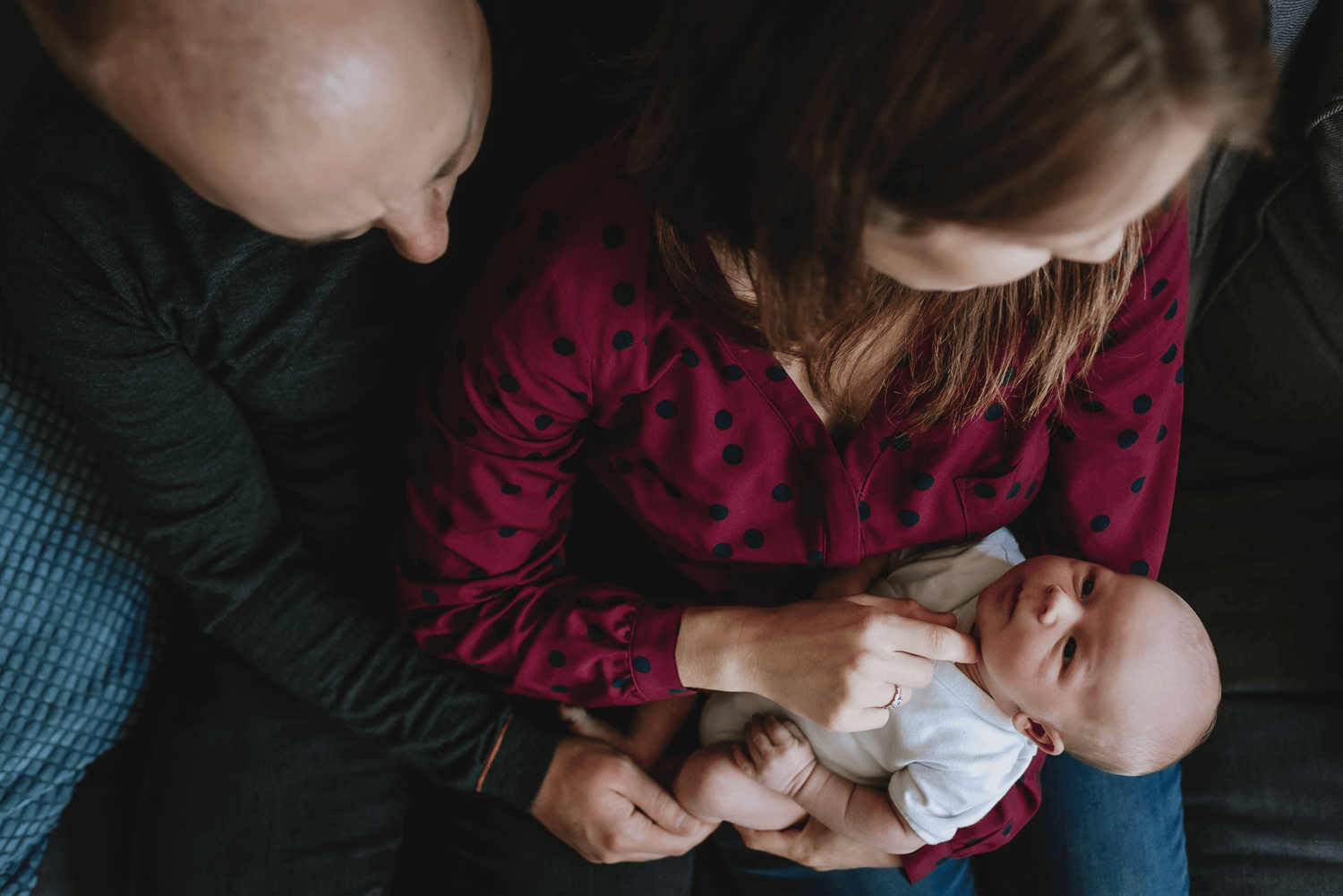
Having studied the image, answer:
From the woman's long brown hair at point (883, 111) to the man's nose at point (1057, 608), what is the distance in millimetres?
372

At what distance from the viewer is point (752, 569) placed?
977 millimetres

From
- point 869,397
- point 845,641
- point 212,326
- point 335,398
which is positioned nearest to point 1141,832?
point 845,641

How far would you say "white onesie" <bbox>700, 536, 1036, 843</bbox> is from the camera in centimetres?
90

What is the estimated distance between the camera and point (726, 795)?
96 centimetres

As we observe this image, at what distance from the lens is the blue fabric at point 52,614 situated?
3.21 feet

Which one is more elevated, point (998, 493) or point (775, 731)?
point (998, 493)

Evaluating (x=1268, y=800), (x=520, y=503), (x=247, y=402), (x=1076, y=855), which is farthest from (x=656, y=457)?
(x=1268, y=800)

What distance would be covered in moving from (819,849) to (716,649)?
1.10 ft

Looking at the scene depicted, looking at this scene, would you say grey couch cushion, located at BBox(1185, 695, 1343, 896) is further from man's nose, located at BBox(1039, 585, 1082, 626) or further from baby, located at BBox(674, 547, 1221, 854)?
man's nose, located at BBox(1039, 585, 1082, 626)

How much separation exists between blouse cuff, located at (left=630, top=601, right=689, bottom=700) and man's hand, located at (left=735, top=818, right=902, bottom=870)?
0.27 meters

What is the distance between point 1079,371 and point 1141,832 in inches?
25.4

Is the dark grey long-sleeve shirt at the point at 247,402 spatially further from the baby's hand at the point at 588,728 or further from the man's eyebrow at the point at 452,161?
the man's eyebrow at the point at 452,161

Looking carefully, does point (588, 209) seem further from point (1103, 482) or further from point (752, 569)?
point (1103, 482)

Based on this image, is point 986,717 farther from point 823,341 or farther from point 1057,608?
point 823,341
